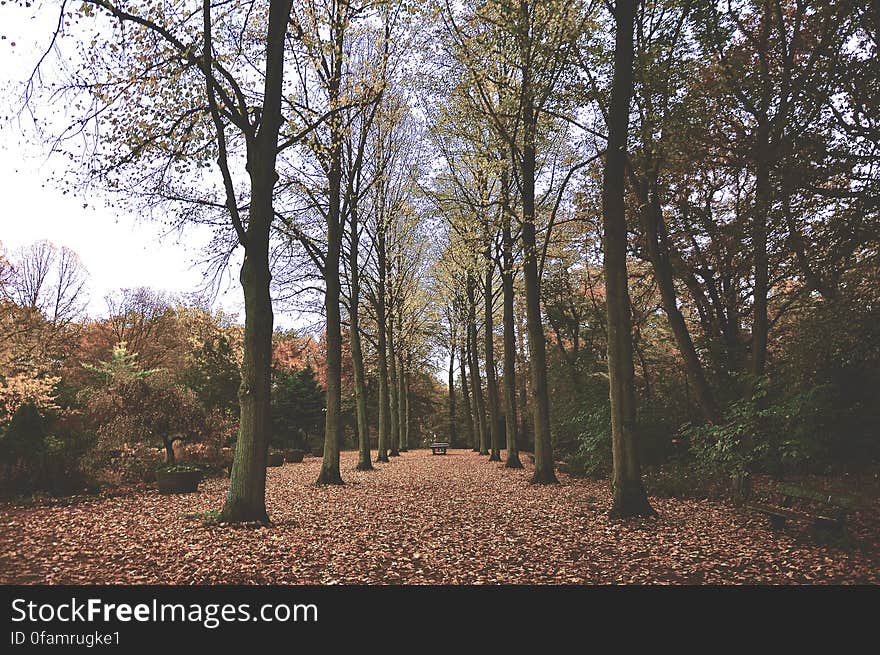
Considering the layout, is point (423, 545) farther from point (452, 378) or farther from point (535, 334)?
point (452, 378)

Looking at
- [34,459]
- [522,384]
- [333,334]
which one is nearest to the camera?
[34,459]

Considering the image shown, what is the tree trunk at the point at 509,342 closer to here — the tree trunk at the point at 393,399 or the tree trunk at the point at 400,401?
the tree trunk at the point at 393,399

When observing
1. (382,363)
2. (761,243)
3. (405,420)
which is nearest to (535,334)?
(761,243)

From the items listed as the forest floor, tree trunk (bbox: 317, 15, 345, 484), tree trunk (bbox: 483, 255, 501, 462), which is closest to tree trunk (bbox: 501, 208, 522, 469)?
tree trunk (bbox: 483, 255, 501, 462)

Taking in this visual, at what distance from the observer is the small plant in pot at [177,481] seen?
12.2 metres

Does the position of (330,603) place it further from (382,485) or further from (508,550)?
(382,485)

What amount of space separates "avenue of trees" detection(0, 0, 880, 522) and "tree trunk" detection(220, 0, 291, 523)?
35 millimetres

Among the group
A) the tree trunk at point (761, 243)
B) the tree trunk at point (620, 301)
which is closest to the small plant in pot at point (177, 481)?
the tree trunk at point (620, 301)

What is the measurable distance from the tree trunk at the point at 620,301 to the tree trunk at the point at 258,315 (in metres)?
5.34

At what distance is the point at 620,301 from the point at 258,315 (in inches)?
228

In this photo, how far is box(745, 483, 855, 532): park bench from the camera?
6.41 meters

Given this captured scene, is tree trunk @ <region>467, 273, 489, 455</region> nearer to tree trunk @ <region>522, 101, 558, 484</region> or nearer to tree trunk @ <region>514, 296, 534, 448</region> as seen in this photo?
tree trunk @ <region>514, 296, 534, 448</region>

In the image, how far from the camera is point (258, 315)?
326 inches

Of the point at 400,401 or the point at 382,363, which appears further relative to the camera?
the point at 400,401
